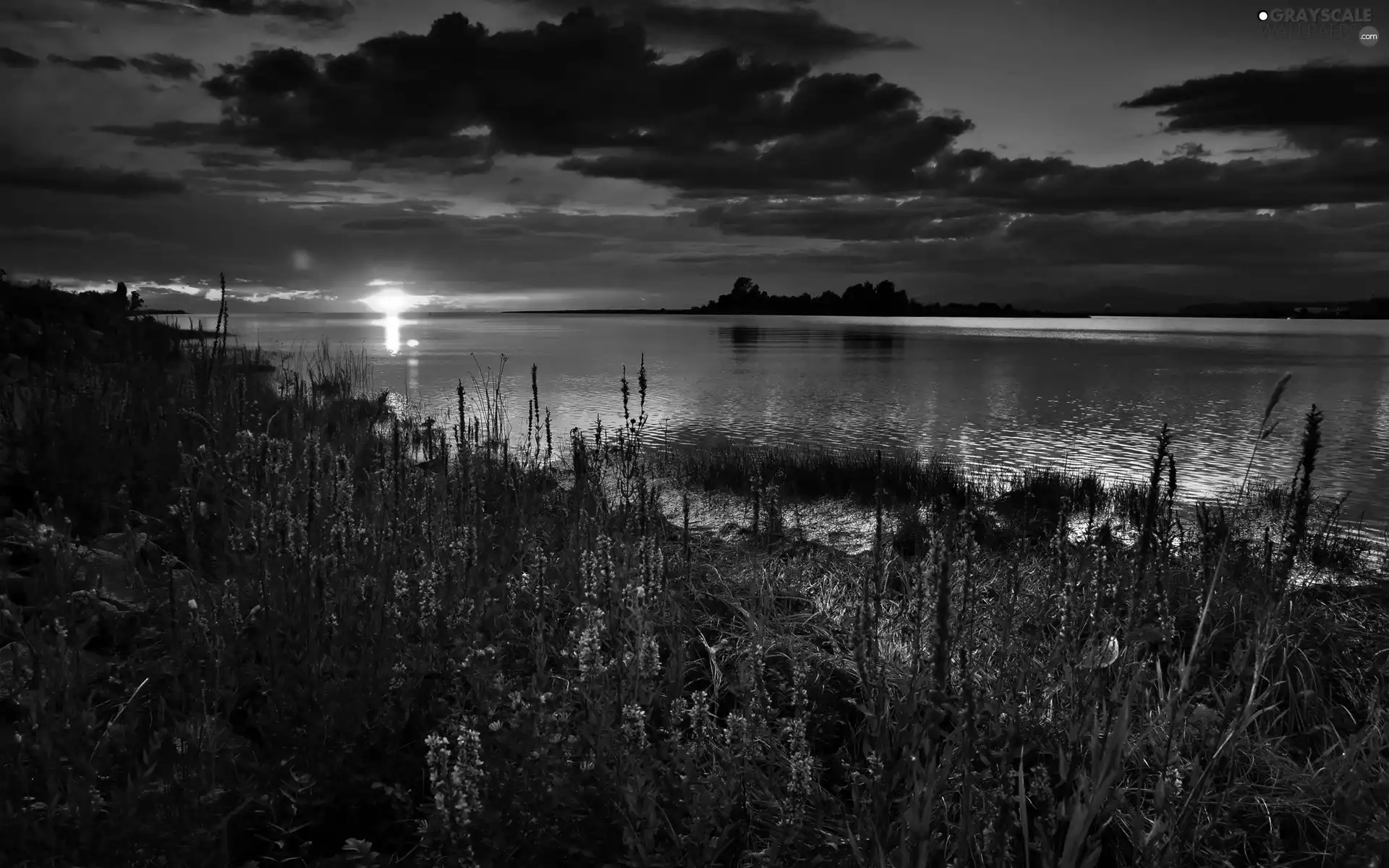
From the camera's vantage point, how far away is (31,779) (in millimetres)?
2824

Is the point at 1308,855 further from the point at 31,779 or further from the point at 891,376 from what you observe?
the point at 891,376

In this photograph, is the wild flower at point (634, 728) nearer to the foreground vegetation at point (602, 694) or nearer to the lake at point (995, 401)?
the foreground vegetation at point (602, 694)

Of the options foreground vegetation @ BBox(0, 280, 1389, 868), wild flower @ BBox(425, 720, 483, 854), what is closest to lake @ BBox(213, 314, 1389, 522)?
foreground vegetation @ BBox(0, 280, 1389, 868)

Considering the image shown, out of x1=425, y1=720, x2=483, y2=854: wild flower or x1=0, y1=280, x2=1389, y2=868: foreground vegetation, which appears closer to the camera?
x1=425, y1=720, x2=483, y2=854: wild flower

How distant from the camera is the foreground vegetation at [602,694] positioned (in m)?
2.66

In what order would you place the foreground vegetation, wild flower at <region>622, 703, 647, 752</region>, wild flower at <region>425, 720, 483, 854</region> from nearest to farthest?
wild flower at <region>425, 720, 483, 854</region>
the foreground vegetation
wild flower at <region>622, 703, 647, 752</region>

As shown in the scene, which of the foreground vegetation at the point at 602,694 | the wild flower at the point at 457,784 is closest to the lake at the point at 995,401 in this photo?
the foreground vegetation at the point at 602,694

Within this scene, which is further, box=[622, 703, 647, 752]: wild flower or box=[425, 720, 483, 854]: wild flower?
box=[622, 703, 647, 752]: wild flower

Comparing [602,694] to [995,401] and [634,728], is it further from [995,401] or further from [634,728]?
[995,401]

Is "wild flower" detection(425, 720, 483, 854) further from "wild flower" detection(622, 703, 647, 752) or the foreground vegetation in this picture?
"wild flower" detection(622, 703, 647, 752)

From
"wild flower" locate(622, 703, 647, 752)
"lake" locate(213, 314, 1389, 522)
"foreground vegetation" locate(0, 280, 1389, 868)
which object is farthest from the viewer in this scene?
"lake" locate(213, 314, 1389, 522)

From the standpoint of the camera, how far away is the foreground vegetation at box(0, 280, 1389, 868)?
266 cm

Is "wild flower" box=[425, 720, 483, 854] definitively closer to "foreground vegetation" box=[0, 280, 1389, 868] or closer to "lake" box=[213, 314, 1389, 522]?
"foreground vegetation" box=[0, 280, 1389, 868]

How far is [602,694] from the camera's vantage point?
3029 mm
